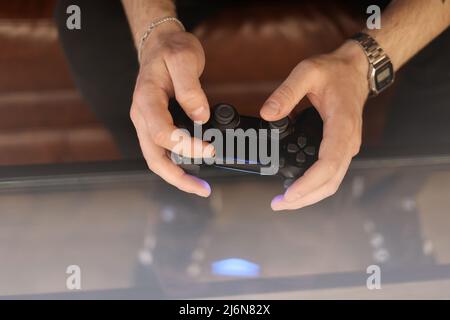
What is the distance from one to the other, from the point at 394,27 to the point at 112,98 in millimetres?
435

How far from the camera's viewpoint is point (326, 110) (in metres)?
0.58

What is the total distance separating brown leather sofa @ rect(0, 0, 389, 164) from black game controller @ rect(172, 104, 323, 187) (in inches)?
11.7

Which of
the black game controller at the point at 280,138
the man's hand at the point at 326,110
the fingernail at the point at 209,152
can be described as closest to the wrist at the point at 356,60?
the man's hand at the point at 326,110

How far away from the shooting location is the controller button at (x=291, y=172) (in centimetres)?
56

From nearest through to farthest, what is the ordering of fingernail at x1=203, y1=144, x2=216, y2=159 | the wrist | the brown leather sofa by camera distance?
fingernail at x1=203, y1=144, x2=216, y2=159 → the wrist → the brown leather sofa

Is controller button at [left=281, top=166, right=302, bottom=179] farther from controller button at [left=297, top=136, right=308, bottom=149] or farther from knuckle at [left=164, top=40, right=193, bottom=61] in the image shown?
knuckle at [left=164, top=40, right=193, bottom=61]

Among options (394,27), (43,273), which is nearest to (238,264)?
(43,273)

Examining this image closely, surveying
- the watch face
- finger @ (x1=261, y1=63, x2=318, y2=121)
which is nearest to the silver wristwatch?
the watch face

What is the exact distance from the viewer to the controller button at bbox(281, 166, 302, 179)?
56 cm

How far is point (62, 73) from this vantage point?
88 cm

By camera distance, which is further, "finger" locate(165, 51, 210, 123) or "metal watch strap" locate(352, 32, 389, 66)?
"metal watch strap" locate(352, 32, 389, 66)

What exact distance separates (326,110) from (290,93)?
0.05m

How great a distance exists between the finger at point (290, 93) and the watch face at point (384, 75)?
0.39 feet

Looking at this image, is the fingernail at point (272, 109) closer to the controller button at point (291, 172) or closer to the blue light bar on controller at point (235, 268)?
the controller button at point (291, 172)
